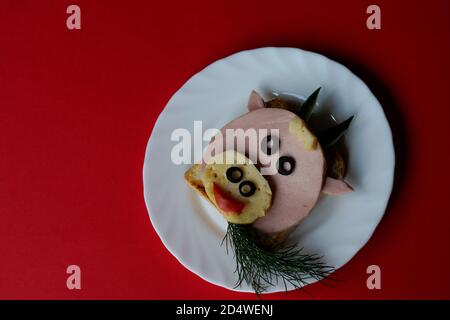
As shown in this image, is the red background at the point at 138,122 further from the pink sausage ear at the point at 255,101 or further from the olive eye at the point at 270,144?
the olive eye at the point at 270,144

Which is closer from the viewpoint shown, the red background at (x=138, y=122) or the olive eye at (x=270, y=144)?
the olive eye at (x=270, y=144)

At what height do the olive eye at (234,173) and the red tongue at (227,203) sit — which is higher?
the olive eye at (234,173)

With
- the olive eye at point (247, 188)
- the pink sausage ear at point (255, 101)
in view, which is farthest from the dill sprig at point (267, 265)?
the pink sausage ear at point (255, 101)

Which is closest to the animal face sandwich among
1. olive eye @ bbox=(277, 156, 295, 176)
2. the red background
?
olive eye @ bbox=(277, 156, 295, 176)

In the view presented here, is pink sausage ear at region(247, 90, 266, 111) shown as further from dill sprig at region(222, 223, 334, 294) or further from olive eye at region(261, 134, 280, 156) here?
dill sprig at region(222, 223, 334, 294)

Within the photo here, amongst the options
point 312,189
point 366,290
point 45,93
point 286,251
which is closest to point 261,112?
point 312,189

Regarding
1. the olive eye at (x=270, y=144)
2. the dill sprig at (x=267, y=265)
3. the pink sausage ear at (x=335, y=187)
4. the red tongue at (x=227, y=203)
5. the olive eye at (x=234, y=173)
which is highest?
the olive eye at (x=270, y=144)

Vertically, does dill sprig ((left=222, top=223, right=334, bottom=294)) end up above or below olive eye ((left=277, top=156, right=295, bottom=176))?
below
